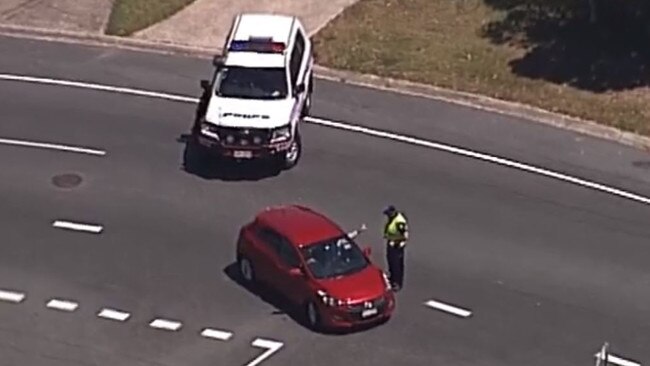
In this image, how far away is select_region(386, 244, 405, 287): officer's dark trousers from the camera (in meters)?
32.7

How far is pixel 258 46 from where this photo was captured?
39.2 metres

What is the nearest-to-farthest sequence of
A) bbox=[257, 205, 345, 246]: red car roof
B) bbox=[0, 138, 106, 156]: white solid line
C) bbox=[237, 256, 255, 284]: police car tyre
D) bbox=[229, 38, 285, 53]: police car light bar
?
1. bbox=[257, 205, 345, 246]: red car roof
2. bbox=[237, 256, 255, 284]: police car tyre
3. bbox=[0, 138, 106, 156]: white solid line
4. bbox=[229, 38, 285, 53]: police car light bar

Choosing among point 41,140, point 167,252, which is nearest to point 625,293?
point 167,252

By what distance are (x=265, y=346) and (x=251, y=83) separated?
875cm

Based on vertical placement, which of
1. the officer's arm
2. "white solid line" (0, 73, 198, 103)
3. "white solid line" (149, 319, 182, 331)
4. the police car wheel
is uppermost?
"white solid line" (0, 73, 198, 103)

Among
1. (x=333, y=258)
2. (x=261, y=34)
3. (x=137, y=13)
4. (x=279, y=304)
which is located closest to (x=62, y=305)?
(x=279, y=304)

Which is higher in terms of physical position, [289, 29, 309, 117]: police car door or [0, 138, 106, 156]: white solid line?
[289, 29, 309, 117]: police car door

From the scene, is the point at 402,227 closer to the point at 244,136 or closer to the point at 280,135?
the point at 280,135

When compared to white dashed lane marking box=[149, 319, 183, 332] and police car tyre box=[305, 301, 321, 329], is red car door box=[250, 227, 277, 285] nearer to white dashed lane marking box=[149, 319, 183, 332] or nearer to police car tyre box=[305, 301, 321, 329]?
police car tyre box=[305, 301, 321, 329]

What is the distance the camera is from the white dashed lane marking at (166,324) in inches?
1251

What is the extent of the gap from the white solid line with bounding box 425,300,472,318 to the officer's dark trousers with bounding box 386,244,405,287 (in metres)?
0.74

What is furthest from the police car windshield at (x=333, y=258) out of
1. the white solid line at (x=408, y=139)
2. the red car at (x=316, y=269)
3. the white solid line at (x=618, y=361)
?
the white solid line at (x=408, y=139)

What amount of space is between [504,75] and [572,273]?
10.3 m

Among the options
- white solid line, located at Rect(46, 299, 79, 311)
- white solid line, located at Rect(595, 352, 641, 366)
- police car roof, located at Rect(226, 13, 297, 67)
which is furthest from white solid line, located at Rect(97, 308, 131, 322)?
white solid line, located at Rect(595, 352, 641, 366)
